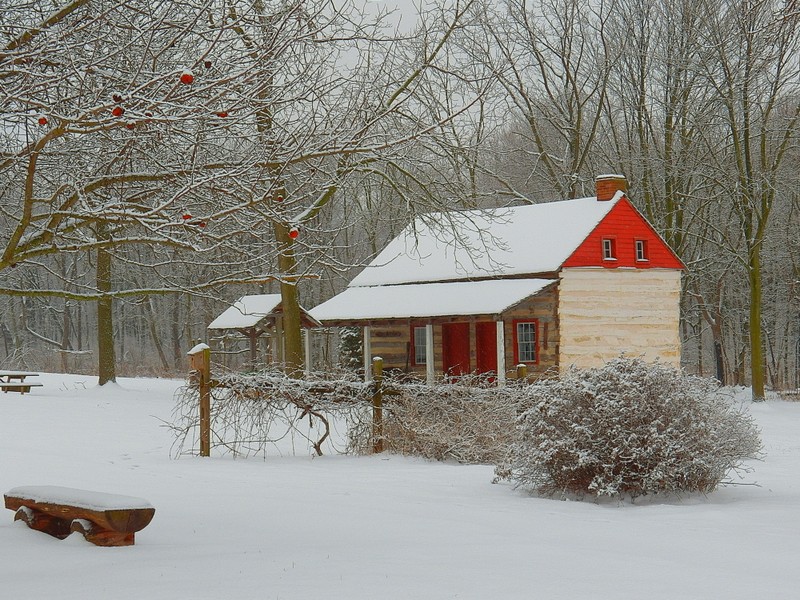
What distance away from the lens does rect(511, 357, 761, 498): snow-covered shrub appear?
1081cm

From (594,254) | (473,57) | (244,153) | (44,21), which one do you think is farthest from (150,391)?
(44,21)

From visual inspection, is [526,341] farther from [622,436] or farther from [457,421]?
[622,436]

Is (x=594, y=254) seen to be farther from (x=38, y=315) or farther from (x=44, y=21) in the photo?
Result: (x=38, y=315)

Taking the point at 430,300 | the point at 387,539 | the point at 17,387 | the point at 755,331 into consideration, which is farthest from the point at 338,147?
the point at 755,331

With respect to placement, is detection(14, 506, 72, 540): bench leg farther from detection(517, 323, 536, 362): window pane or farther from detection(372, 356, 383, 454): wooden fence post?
detection(517, 323, 536, 362): window pane

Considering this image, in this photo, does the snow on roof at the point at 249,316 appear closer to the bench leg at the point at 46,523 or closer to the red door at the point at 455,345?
the red door at the point at 455,345

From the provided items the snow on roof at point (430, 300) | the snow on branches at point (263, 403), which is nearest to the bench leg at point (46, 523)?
the snow on branches at point (263, 403)

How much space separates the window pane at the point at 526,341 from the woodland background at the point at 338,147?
Answer: 437cm

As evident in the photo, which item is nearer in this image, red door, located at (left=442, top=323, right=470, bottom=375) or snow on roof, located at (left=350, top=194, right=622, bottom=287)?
snow on roof, located at (left=350, top=194, right=622, bottom=287)

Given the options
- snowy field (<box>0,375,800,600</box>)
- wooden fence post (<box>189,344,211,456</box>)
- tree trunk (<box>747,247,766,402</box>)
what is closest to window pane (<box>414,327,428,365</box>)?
tree trunk (<box>747,247,766,402</box>)

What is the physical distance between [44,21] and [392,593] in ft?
14.4

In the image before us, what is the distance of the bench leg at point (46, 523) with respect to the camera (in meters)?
8.34

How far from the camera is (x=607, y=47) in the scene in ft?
123

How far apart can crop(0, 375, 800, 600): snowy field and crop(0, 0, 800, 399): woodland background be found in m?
2.11
